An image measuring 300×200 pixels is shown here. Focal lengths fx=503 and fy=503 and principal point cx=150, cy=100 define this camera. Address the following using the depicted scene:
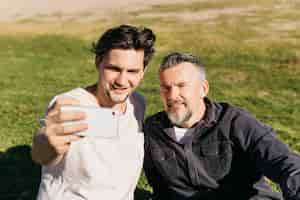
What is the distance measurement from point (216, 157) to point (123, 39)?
1508 mm

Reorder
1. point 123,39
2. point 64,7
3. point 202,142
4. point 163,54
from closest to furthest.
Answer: point 123,39, point 202,142, point 163,54, point 64,7

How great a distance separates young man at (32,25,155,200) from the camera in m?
4.35

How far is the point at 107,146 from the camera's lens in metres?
4.45

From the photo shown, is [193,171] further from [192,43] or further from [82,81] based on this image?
[192,43]

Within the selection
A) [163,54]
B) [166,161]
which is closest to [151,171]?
[166,161]

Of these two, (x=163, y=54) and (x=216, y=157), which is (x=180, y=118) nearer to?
(x=216, y=157)

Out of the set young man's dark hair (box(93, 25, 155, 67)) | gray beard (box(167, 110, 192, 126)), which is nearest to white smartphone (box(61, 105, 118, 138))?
young man's dark hair (box(93, 25, 155, 67))

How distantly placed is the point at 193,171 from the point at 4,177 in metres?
4.00

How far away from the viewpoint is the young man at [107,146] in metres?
4.35

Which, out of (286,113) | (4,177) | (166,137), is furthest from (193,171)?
(286,113)

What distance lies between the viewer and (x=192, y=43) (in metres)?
23.5

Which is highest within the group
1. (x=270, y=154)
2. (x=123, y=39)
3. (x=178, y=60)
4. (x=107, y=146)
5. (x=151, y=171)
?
(x=123, y=39)

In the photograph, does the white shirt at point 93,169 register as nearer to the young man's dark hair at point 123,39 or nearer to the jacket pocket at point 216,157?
the young man's dark hair at point 123,39

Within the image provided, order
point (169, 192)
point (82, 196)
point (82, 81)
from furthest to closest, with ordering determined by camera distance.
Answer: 1. point (82, 81)
2. point (169, 192)
3. point (82, 196)
